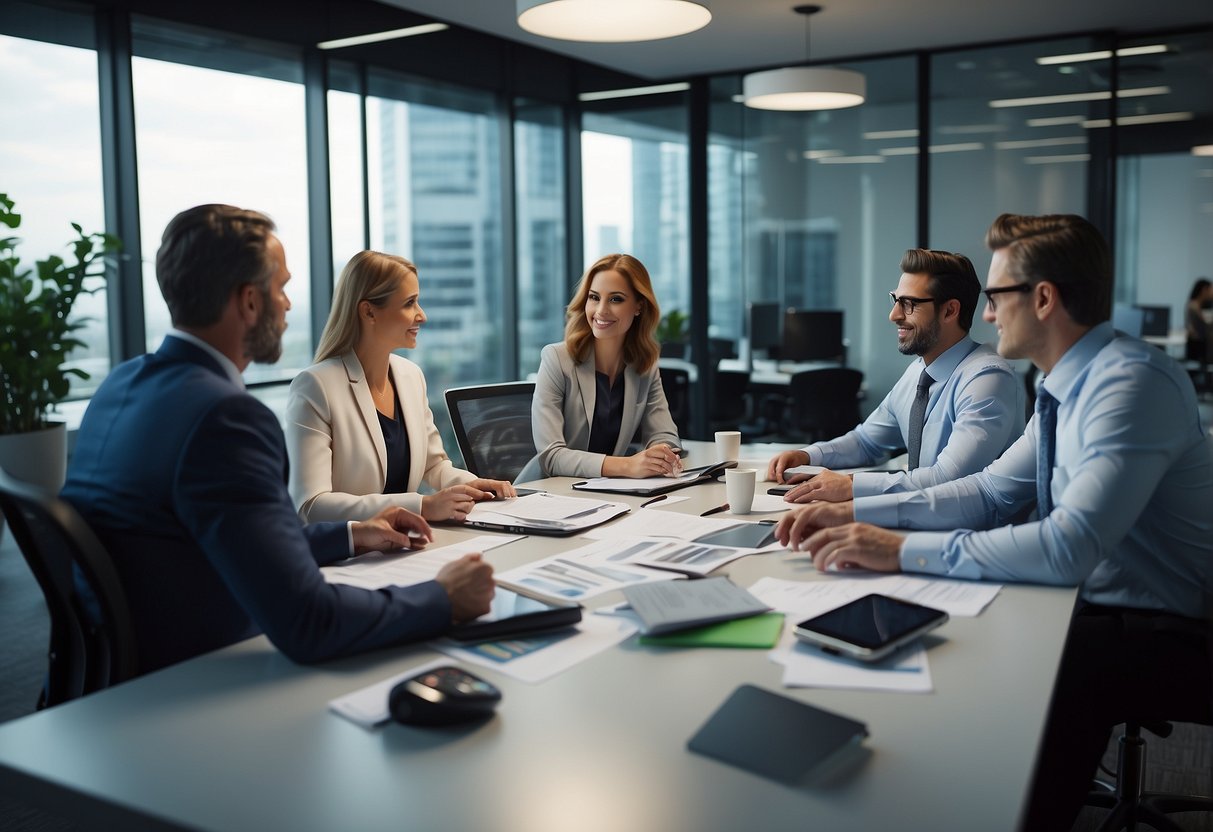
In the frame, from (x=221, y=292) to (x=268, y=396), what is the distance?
14.8 feet

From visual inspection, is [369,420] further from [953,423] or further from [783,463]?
[953,423]

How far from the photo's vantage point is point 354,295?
9.32 feet

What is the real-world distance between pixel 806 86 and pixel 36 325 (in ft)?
14.0

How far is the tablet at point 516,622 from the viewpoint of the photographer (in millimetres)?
1573

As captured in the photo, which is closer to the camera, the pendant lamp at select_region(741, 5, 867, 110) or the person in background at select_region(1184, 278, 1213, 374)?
the pendant lamp at select_region(741, 5, 867, 110)

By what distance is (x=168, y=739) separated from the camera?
1.28 meters

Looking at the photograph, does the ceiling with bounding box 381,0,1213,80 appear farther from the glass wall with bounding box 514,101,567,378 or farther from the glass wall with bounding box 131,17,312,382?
the glass wall with bounding box 131,17,312,382

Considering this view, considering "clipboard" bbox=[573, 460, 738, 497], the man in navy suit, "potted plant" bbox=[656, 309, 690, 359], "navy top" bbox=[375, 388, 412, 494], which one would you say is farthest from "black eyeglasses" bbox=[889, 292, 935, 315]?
"potted plant" bbox=[656, 309, 690, 359]

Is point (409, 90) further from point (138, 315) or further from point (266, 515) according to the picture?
point (266, 515)

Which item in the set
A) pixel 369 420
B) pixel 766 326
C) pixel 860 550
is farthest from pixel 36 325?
pixel 766 326

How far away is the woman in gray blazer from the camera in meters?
3.62

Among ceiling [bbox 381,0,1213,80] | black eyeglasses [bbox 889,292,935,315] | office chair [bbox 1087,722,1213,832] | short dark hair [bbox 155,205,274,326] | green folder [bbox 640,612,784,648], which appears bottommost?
office chair [bbox 1087,722,1213,832]

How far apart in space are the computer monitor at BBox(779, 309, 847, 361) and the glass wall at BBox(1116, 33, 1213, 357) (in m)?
1.98

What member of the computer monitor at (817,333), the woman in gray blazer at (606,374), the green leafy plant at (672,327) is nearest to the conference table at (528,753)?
the woman in gray blazer at (606,374)
